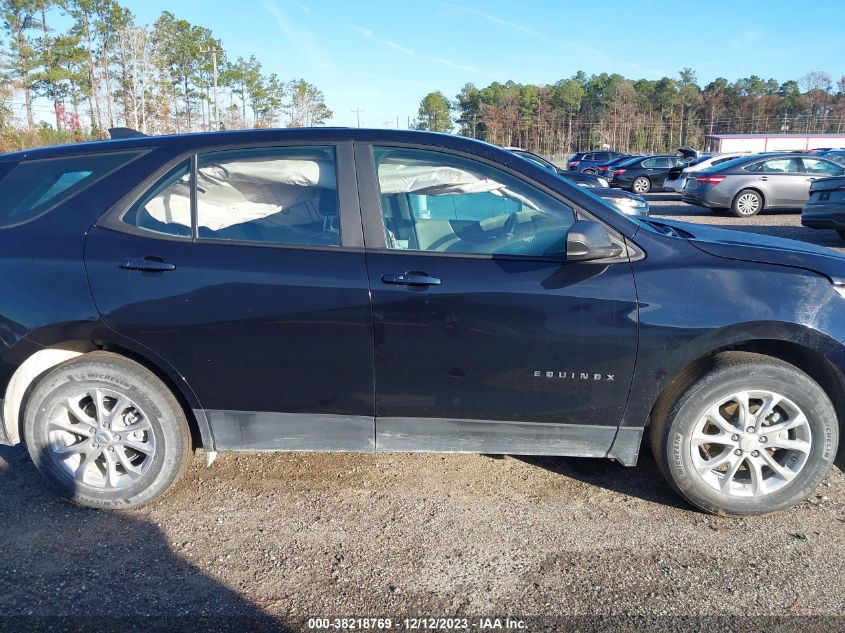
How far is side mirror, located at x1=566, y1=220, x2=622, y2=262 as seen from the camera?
8.73ft

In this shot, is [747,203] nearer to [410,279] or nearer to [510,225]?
[510,225]

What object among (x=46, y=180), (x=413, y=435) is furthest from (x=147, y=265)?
(x=413, y=435)

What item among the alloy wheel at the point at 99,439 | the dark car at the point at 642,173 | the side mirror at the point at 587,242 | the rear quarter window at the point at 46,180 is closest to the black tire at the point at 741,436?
the side mirror at the point at 587,242

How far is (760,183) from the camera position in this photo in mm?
14680

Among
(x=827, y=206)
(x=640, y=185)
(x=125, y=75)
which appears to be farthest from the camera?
(x=125, y=75)

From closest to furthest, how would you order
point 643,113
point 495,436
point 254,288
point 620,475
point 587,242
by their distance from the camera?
point 587,242 < point 254,288 < point 495,436 < point 620,475 < point 643,113

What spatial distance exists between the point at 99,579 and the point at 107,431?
0.72 m

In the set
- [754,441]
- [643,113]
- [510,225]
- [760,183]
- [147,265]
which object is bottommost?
[754,441]

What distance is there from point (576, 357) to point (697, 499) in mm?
920

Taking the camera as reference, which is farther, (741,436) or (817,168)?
(817,168)

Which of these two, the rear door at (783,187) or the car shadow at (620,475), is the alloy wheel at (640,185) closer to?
the rear door at (783,187)

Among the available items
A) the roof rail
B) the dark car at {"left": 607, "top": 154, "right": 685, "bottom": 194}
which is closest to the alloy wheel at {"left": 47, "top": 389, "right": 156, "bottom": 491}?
the roof rail

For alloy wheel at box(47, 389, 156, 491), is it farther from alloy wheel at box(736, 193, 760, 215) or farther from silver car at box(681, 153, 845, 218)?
alloy wheel at box(736, 193, 760, 215)

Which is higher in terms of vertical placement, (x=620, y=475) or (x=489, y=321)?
(x=489, y=321)
